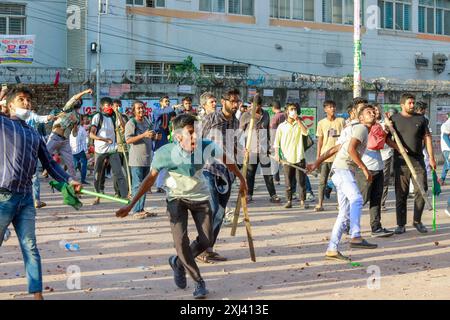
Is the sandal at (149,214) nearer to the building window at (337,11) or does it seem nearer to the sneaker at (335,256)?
the sneaker at (335,256)

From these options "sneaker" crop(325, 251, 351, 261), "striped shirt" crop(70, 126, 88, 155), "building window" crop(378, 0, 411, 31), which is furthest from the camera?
"building window" crop(378, 0, 411, 31)

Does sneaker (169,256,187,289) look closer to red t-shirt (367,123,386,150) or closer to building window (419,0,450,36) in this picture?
red t-shirt (367,123,386,150)

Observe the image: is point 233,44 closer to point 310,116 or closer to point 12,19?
point 310,116

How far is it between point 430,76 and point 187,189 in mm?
37588

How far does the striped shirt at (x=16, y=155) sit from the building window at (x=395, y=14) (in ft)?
117

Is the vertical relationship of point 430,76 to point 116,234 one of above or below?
above

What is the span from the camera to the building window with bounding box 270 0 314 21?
36.7m

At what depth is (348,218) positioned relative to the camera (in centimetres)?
962

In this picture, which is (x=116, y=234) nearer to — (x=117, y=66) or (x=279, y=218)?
(x=279, y=218)

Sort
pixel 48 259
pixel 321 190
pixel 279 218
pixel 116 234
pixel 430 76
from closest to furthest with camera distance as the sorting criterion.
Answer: pixel 48 259
pixel 116 234
pixel 279 218
pixel 321 190
pixel 430 76

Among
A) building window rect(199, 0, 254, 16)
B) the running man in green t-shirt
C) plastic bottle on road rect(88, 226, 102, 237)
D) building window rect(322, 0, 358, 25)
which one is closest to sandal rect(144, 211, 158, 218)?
plastic bottle on road rect(88, 226, 102, 237)

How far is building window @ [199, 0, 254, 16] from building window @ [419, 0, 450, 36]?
11602 mm

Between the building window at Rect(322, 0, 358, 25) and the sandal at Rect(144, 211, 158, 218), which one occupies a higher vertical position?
the building window at Rect(322, 0, 358, 25)
